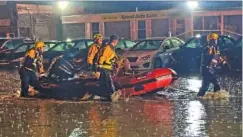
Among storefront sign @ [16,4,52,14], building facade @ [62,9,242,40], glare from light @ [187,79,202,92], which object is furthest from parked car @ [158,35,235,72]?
storefront sign @ [16,4,52,14]

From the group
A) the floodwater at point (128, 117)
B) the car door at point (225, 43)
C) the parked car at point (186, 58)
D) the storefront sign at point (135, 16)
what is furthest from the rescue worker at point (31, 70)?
the storefront sign at point (135, 16)

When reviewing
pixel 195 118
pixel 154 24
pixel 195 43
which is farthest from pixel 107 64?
pixel 154 24

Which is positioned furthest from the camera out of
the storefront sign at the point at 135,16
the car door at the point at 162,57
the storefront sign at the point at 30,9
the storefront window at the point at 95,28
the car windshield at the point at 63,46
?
the storefront sign at the point at 30,9

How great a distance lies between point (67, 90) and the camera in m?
13.4

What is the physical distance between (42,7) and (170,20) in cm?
1237

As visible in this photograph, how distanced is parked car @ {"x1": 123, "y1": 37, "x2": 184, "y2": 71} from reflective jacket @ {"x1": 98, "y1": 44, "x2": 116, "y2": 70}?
8463 millimetres

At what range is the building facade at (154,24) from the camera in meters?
34.2

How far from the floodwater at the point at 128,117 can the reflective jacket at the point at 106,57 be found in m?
0.87

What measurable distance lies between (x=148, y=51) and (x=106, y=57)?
9.46 metres

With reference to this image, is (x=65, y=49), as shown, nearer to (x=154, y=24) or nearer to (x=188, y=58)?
(x=188, y=58)

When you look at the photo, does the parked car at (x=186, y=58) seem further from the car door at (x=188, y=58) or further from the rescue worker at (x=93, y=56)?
the rescue worker at (x=93, y=56)

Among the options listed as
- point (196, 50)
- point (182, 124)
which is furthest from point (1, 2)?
point (182, 124)

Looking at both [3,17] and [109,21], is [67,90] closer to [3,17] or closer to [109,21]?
[109,21]

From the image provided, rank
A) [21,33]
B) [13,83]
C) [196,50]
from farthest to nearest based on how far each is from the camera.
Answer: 1. [21,33]
2. [196,50]
3. [13,83]
